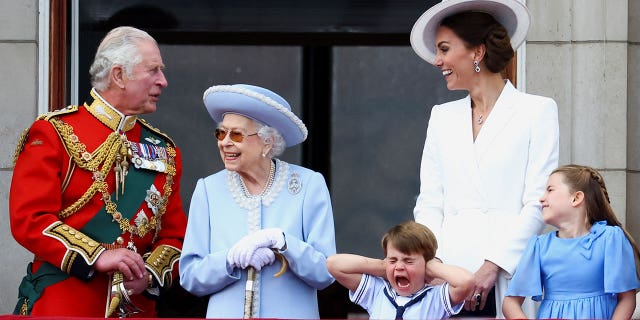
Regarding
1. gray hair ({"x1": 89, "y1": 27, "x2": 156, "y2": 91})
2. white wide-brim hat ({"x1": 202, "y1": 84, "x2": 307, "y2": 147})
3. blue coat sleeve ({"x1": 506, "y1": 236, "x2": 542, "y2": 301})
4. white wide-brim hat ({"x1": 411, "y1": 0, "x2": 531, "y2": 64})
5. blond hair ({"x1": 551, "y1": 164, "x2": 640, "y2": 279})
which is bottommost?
blue coat sleeve ({"x1": 506, "y1": 236, "x2": 542, "y2": 301})

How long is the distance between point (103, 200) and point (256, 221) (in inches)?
24.7

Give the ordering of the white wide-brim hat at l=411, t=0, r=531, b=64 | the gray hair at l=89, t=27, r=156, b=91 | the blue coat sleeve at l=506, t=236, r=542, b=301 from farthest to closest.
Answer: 1. the gray hair at l=89, t=27, r=156, b=91
2. the white wide-brim hat at l=411, t=0, r=531, b=64
3. the blue coat sleeve at l=506, t=236, r=542, b=301

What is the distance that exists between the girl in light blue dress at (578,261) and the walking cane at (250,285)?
2.64ft

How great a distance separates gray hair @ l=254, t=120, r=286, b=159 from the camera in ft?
18.7

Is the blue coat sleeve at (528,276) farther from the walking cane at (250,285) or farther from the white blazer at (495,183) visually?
the walking cane at (250,285)

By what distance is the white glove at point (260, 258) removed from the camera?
5.45 meters

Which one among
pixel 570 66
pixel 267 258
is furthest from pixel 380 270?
pixel 570 66

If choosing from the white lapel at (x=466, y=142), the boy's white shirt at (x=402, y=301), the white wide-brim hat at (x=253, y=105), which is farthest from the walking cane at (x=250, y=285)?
the white lapel at (x=466, y=142)

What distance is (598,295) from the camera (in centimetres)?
529

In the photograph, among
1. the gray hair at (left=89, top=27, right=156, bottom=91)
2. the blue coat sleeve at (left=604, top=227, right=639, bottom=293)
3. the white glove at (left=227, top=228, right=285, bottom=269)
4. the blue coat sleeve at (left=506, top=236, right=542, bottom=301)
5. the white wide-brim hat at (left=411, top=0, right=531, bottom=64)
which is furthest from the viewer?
the gray hair at (left=89, top=27, right=156, bottom=91)

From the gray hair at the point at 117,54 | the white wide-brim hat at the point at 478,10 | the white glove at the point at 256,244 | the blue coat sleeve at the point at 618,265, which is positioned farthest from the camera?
the gray hair at the point at 117,54

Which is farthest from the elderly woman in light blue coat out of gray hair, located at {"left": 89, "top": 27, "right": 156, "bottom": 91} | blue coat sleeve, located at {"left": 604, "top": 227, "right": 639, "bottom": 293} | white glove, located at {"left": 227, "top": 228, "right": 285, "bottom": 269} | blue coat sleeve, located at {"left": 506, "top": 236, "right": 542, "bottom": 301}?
blue coat sleeve, located at {"left": 604, "top": 227, "right": 639, "bottom": 293}

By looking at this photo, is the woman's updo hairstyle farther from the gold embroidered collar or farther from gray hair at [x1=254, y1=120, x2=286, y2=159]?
the gold embroidered collar

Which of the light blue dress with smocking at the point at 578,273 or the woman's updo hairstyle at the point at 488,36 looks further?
the woman's updo hairstyle at the point at 488,36
